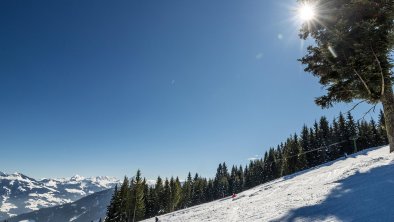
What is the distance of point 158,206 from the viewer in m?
96.9

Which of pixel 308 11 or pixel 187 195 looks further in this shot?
pixel 187 195

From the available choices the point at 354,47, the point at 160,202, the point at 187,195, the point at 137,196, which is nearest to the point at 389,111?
the point at 354,47

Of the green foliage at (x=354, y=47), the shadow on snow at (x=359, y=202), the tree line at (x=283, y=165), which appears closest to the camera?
the shadow on snow at (x=359, y=202)

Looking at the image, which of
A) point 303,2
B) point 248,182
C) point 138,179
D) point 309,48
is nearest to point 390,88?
point 309,48

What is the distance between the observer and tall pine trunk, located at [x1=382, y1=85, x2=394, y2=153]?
15167 mm

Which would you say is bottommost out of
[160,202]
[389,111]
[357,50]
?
[160,202]

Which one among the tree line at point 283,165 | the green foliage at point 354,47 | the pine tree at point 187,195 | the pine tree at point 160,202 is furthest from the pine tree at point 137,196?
the green foliage at point 354,47

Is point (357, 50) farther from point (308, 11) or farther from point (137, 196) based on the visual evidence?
point (137, 196)

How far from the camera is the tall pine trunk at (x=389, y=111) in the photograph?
1517 centimetres

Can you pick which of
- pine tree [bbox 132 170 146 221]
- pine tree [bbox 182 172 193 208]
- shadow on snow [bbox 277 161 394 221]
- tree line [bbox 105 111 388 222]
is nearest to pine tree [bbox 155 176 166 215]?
tree line [bbox 105 111 388 222]

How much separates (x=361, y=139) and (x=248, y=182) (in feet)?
153

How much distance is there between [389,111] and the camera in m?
15.4

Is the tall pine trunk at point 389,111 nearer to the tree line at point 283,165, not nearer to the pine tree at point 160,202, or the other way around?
the tree line at point 283,165

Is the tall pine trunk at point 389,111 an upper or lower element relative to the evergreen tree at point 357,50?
lower
